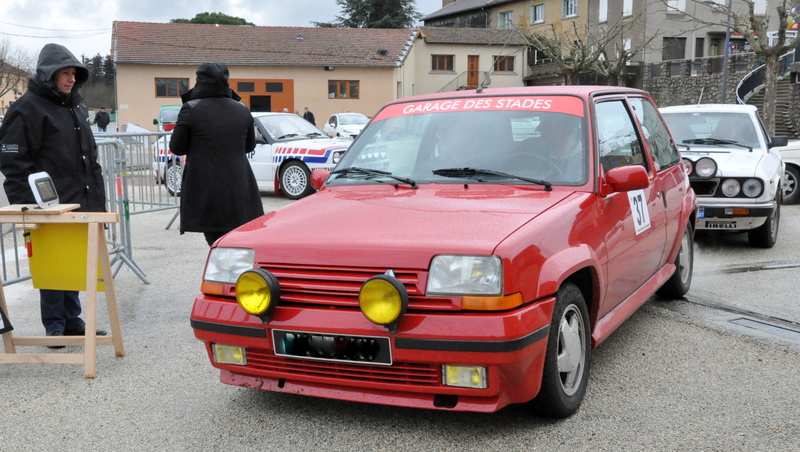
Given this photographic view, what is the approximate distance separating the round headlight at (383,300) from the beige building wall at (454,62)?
175 feet

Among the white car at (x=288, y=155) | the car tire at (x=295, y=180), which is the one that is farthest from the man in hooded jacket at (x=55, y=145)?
the car tire at (x=295, y=180)

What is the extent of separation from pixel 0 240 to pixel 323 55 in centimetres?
4311

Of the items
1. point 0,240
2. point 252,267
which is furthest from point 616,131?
point 0,240

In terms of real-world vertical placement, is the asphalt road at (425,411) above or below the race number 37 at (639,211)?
below

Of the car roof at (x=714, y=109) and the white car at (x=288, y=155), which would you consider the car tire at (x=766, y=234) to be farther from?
the white car at (x=288, y=155)

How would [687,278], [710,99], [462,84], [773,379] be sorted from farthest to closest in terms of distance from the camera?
[462,84], [710,99], [687,278], [773,379]

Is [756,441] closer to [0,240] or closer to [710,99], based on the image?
[0,240]

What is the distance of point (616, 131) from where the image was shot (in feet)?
16.3

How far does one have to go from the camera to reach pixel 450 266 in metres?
3.33

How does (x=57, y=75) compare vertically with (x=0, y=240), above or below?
above

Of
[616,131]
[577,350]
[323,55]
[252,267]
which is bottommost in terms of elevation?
[577,350]

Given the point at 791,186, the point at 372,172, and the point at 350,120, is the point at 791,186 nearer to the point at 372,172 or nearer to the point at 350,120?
the point at 372,172

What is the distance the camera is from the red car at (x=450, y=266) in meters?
3.32

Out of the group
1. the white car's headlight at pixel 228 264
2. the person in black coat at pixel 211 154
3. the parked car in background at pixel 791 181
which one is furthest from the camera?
the parked car in background at pixel 791 181
